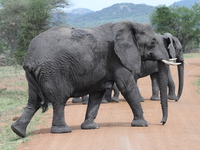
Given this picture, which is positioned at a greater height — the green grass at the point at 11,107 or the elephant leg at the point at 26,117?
the elephant leg at the point at 26,117

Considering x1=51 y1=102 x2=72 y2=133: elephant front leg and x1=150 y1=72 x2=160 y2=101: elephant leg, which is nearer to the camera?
x1=51 y1=102 x2=72 y2=133: elephant front leg

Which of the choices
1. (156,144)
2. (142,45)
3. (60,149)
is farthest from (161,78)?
(60,149)

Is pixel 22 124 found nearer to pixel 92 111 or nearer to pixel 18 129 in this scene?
pixel 18 129

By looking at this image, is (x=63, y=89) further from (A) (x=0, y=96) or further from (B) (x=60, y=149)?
(A) (x=0, y=96)

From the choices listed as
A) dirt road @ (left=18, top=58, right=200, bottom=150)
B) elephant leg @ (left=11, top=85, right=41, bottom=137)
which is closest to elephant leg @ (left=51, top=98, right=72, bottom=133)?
dirt road @ (left=18, top=58, right=200, bottom=150)

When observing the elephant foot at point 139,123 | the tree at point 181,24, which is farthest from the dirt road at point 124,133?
the tree at point 181,24

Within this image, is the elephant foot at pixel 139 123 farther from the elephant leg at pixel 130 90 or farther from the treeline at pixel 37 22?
the treeline at pixel 37 22

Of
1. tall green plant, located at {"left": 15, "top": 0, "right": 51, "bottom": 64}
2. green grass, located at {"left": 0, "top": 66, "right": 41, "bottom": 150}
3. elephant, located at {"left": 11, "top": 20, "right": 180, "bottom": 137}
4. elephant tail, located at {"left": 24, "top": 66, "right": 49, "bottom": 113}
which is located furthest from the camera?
tall green plant, located at {"left": 15, "top": 0, "right": 51, "bottom": 64}

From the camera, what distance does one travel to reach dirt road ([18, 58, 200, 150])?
21.2ft

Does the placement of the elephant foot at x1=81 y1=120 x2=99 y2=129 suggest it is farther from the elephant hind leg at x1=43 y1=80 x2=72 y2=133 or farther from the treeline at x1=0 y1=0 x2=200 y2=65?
the treeline at x1=0 y1=0 x2=200 y2=65

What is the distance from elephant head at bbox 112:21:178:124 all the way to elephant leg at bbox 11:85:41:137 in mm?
1622

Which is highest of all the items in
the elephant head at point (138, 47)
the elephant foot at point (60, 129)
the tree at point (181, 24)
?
the elephant head at point (138, 47)

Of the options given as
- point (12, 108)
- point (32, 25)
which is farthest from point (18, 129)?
point (32, 25)

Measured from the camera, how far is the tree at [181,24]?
45.9 m
